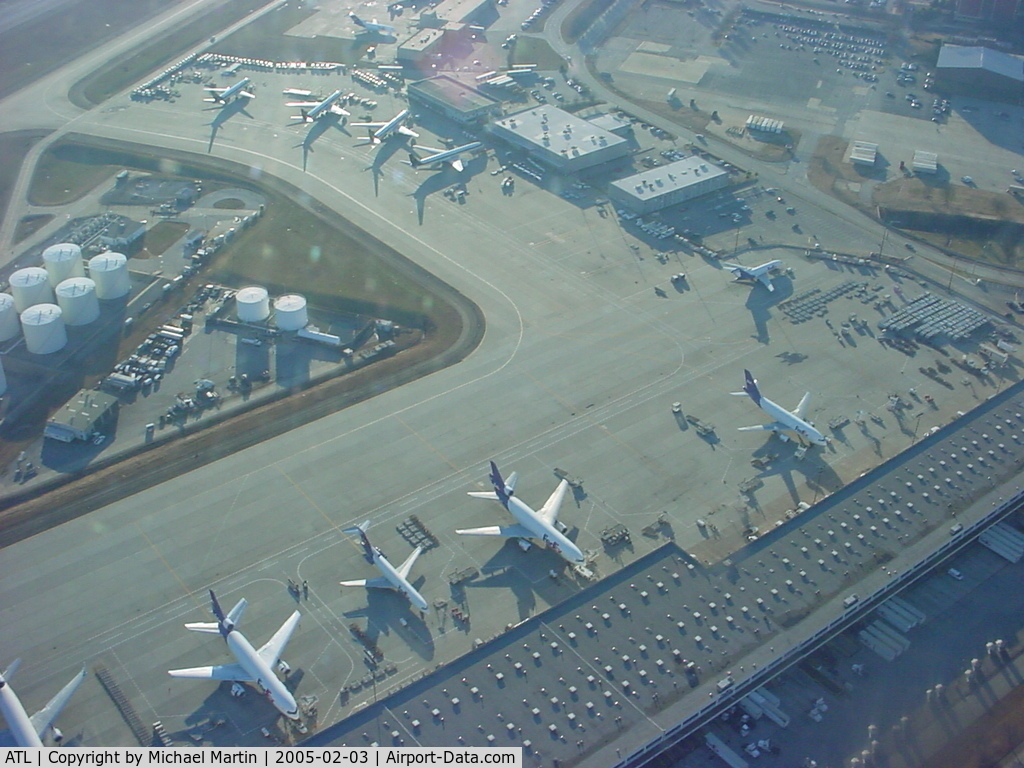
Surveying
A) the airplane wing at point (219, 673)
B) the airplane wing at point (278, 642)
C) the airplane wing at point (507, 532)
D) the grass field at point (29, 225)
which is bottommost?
the grass field at point (29, 225)

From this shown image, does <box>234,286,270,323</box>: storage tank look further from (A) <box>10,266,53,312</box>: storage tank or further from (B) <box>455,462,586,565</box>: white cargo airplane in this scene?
(B) <box>455,462,586,565</box>: white cargo airplane

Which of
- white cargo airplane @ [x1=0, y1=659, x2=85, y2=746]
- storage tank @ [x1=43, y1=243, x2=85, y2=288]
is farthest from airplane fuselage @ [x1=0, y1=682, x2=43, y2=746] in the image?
storage tank @ [x1=43, y1=243, x2=85, y2=288]

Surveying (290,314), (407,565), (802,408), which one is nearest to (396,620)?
(407,565)

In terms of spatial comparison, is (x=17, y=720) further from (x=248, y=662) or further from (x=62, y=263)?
(x=62, y=263)

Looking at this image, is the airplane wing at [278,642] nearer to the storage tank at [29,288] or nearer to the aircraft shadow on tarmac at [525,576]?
the aircraft shadow on tarmac at [525,576]

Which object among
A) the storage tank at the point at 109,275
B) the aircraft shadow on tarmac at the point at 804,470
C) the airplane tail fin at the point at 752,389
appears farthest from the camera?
the storage tank at the point at 109,275

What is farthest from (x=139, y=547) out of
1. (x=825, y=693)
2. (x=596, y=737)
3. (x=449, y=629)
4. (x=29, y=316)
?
(x=825, y=693)

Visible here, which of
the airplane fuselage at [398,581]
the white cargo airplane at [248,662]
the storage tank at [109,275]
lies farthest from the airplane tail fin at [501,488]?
the storage tank at [109,275]
